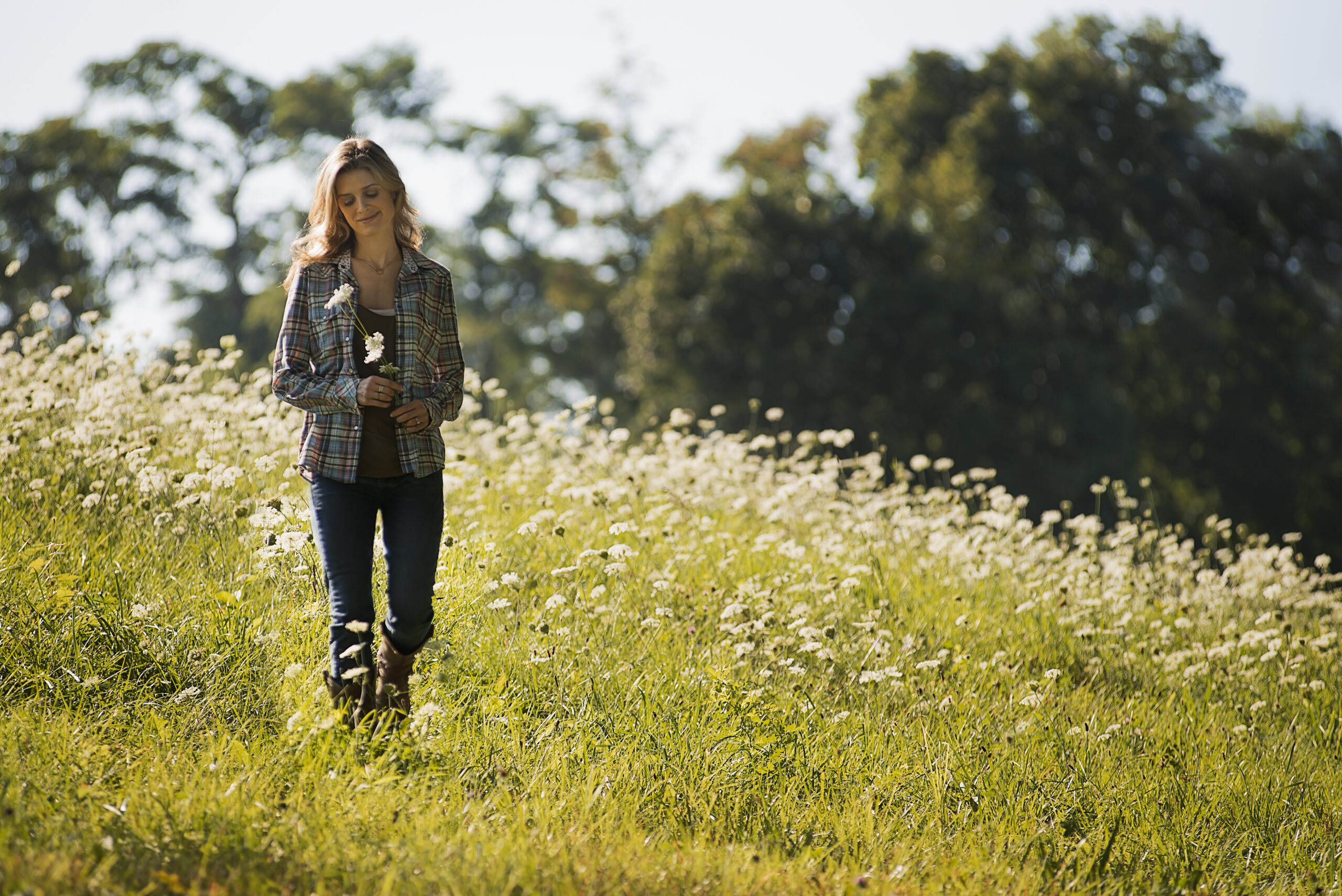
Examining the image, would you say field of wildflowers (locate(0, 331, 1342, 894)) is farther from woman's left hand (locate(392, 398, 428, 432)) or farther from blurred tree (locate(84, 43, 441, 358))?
blurred tree (locate(84, 43, 441, 358))

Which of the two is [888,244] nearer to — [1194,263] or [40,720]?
[1194,263]

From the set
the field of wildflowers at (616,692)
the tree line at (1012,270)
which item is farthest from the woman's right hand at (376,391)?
the tree line at (1012,270)

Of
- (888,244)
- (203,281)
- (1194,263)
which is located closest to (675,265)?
(888,244)

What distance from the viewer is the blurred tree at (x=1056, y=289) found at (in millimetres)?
21703

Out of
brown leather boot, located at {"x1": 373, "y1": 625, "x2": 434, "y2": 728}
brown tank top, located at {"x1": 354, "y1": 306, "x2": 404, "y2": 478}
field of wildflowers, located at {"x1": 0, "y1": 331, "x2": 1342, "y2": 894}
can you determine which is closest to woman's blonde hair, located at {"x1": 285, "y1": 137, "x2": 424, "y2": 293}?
brown tank top, located at {"x1": 354, "y1": 306, "x2": 404, "y2": 478}

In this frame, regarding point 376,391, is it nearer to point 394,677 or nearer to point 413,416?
point 413,416

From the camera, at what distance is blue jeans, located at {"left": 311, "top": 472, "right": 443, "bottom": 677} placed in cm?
333

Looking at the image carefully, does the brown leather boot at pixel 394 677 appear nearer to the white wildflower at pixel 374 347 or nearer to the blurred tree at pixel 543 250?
the white wildflower at pixel 374 347

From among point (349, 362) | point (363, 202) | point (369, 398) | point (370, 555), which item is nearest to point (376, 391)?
point (369, 398)

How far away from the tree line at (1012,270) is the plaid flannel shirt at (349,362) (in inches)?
677

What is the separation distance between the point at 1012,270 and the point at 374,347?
22.4 meters

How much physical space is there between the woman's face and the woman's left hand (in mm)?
662

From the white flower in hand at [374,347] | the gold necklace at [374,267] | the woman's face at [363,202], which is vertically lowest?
the white flower in hand at [374,347]

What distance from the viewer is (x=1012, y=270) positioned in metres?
23.6
